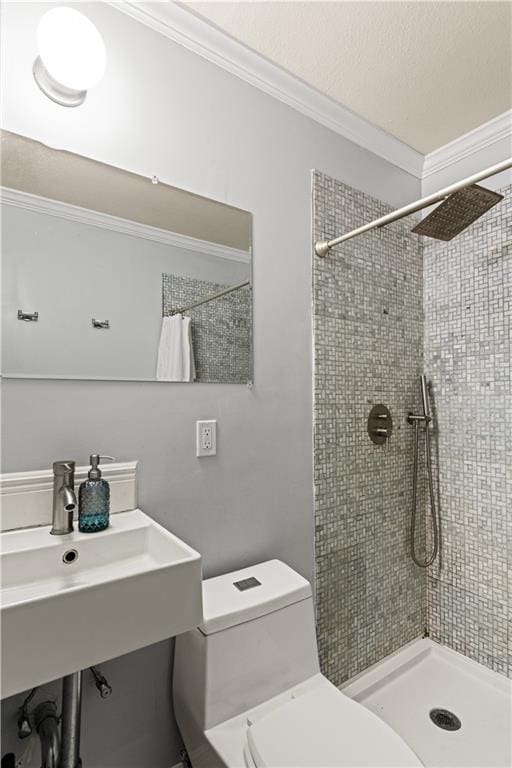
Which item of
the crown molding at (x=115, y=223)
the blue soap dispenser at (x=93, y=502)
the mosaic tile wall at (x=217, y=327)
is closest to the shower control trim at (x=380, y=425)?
the mosaic tile wall at (x=217, y=327)

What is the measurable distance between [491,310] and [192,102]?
1494mm

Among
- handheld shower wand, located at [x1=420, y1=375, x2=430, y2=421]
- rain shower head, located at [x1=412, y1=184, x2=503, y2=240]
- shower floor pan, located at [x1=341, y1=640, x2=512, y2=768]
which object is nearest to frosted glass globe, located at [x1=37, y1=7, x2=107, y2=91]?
rain shower head, located at [x1=412, y1=184, x2=503, y2=240]

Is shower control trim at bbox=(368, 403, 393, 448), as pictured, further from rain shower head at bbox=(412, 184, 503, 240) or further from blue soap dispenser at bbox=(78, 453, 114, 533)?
blue soap dispenser at bbox=(78, 453, 114, 533)

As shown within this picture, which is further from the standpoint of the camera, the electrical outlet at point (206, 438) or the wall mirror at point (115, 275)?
the electrical outlet at point (206, 438)

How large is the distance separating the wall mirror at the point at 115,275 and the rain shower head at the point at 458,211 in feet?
2.21

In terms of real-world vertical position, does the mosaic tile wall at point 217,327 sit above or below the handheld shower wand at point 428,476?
above

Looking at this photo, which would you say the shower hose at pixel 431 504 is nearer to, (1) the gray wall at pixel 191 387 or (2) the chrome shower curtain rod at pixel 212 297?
(1) the gray wall at pixel 191 387

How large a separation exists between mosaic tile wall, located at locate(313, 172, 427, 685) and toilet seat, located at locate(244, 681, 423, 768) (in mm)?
483

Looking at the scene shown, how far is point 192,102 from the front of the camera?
1.43 metres

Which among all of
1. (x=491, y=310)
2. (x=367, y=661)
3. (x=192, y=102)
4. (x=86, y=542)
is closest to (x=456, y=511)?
(x=367, y=661)

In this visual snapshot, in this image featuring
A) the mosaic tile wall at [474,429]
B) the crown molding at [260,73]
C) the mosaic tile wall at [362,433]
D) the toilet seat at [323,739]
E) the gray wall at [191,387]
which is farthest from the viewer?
the mosaic tile wall at [474,429]

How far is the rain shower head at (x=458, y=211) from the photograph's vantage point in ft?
4.62

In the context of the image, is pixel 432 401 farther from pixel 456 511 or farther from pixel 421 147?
pixel 421 147

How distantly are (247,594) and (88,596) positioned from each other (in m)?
0.63
